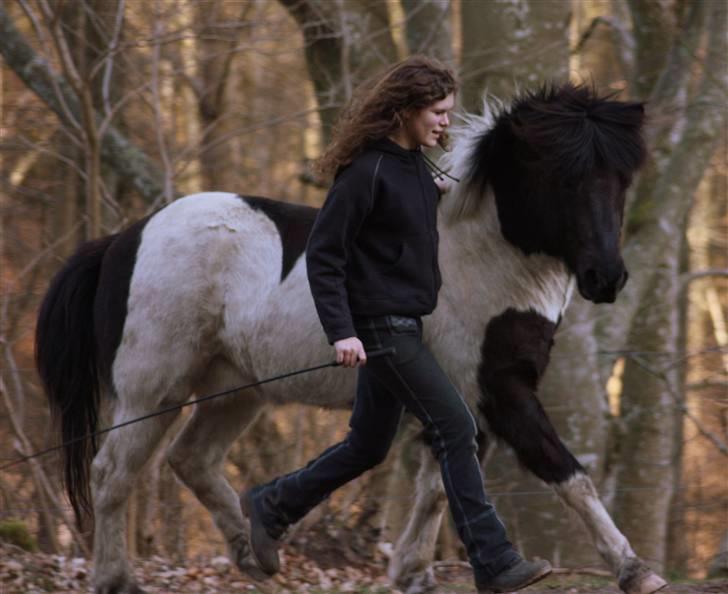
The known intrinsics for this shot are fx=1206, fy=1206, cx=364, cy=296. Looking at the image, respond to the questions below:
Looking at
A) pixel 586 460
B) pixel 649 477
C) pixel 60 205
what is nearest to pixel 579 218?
pixel 586 460

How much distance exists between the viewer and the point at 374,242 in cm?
450

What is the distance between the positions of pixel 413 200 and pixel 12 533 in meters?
3.81

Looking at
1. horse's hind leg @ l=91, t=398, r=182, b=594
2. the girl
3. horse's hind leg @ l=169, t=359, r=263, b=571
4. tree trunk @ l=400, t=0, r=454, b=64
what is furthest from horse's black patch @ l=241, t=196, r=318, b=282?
tree trunk @ l=400, t=0, r=454, b=64

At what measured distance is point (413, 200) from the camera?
4.50 metres

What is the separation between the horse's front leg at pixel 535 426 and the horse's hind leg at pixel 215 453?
1557mm

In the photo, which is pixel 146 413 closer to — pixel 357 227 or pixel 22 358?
pixel 357 227

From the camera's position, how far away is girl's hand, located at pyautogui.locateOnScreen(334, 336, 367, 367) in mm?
4297

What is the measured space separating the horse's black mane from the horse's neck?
23 centimetres

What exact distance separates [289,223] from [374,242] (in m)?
1.37

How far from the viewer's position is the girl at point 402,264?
14.6 feet

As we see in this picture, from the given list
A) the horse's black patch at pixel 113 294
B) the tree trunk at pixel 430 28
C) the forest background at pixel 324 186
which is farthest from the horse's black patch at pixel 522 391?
the tree trunk at pixel 430 28

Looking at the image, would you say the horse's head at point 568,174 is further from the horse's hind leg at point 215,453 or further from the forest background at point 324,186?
the forest background at point 324,186

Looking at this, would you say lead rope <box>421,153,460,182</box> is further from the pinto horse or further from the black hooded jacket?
the black hooded jacket

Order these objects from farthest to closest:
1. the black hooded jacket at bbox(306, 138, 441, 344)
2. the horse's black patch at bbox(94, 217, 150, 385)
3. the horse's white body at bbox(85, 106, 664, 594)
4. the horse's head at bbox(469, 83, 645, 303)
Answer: the horse's black patch at bbox(94, 217, 150, 385)
the horse's white body at bbox(85, 106, 664, 594)
the horse's head at bbox(469, 83, 645, 303)
the black hooded jacket at bbox(306, 138, 441, 344)
